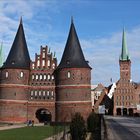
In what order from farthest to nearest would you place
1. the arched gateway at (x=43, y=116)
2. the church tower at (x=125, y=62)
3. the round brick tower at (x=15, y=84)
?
1. the church tower at (x=125, y=62)
2. the arched gateway at (x=43, y=116)
3. the round brick tower at (x=15, y=84)

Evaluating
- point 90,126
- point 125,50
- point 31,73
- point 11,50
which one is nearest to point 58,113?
point 31,73

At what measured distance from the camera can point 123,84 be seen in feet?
396

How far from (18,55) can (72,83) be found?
10851 mm

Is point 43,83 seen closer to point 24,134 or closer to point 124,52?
point 24,134

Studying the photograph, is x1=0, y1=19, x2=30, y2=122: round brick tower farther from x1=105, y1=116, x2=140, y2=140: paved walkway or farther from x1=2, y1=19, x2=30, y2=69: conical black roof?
x1=105, y1=116, x2=140, y2=140: paved walkway

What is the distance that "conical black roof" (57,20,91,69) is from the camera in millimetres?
60094

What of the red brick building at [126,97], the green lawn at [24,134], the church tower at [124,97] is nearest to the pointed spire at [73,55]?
the green lawn at [24,134]

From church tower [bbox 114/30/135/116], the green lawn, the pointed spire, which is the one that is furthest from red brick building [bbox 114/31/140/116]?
the green lawn

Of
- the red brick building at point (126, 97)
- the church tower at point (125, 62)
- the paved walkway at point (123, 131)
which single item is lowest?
the paved walkway at point (123, 131)

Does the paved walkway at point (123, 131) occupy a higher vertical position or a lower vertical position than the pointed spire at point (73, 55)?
lower

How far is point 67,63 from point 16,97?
10.6 meters

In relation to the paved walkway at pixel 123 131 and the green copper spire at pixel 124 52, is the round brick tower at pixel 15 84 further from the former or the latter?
the green copper spire at pixel 124 52

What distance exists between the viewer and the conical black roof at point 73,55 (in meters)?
60.1

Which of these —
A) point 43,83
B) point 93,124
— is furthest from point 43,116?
point 93,124
